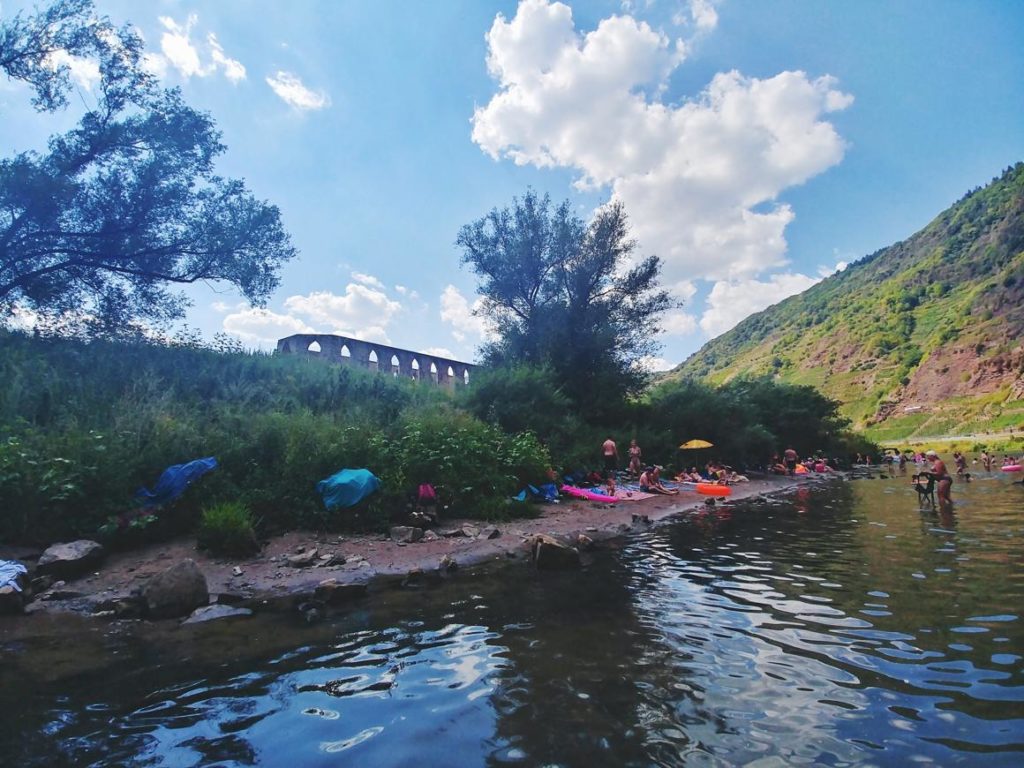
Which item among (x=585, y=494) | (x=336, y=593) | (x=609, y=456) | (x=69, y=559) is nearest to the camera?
(x=336, y=593)

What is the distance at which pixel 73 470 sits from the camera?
30.0ft

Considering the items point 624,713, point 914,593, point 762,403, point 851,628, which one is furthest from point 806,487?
point 624,713

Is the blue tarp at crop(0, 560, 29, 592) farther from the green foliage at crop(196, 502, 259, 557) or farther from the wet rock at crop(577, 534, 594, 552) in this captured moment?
the wet rock at crop(577, 534, 594, 552)

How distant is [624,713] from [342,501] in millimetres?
8468

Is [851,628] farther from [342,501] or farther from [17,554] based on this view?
[17,554]

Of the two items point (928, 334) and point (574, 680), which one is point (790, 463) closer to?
point (574, 680)

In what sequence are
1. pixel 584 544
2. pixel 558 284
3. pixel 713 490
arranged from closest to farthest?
pixel 584 544 → pixel 713 490 → pixel 558 284

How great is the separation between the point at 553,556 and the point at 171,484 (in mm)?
7658

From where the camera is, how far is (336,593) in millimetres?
7344

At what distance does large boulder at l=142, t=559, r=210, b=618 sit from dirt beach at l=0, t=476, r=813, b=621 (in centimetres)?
33

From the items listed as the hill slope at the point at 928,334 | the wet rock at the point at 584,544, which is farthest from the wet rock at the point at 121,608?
the hill slope at the point at 928,334

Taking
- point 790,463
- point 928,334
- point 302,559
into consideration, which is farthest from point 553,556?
point 928,334

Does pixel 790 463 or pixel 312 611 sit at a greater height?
pixel 312 611

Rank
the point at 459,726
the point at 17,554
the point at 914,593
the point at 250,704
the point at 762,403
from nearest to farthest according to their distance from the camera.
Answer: the point at 459,726 < the point at 250,704 < the point at 914,593 < the point at 17,554 < the point at 762,403
